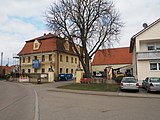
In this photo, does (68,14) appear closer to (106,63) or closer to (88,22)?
(88,22)

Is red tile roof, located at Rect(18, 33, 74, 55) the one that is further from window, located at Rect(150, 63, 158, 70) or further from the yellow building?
window, located at Rect(150, 63, 158, 70)

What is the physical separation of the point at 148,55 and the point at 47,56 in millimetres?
26440

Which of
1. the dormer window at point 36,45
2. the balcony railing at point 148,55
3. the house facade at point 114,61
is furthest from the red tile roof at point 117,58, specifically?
the balcony railing at point 148,55

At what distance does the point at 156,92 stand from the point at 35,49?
35511 mm

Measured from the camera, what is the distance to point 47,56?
50.3 meters

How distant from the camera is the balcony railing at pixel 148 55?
29.2 metres

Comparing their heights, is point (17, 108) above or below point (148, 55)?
below

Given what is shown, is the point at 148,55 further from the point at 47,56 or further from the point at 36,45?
the point at 36,45

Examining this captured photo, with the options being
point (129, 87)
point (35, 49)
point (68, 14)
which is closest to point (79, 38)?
point (68, 14)

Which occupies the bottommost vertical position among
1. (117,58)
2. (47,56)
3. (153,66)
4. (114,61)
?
(153,66)

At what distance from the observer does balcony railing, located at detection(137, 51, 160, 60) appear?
2919 cm

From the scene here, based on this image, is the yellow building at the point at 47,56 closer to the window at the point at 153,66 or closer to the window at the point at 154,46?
the window at the point at 154,46

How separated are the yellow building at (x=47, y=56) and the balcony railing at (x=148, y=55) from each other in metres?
19.7

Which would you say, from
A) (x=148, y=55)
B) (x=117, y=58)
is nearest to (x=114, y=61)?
(x=117, y=58)
